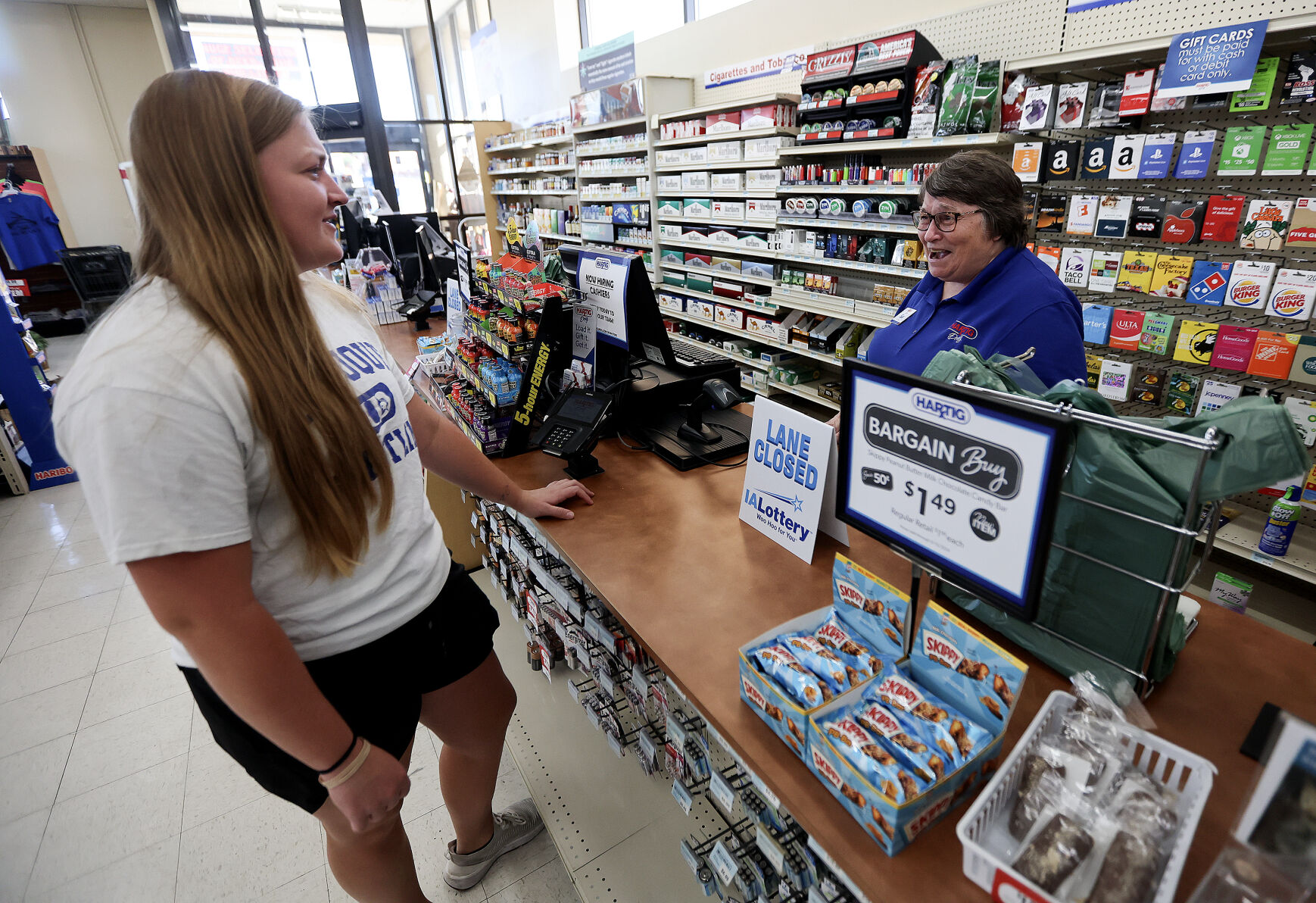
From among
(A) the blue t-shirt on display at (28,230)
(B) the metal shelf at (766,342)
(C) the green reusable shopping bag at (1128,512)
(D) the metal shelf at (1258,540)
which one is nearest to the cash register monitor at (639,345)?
(C) the green reusable shopping bag at (1128,512)

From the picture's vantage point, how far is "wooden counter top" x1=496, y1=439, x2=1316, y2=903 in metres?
0.78

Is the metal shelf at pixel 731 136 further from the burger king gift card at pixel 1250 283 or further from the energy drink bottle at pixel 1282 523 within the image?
the energy drink bottle at pixel 1282 523

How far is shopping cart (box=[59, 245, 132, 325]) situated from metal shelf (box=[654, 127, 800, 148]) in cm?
1005

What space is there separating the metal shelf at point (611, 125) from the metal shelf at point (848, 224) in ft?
6.22

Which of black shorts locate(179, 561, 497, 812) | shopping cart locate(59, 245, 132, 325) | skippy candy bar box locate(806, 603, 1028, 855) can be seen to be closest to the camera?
skippy candy bar box locate(806, 603, 1028, 855)

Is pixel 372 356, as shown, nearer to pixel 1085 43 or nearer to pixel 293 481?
pixel 293 481

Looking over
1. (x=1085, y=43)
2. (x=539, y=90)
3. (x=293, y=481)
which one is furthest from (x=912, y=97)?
(x=539, y=90)

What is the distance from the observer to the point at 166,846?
2.09 metres

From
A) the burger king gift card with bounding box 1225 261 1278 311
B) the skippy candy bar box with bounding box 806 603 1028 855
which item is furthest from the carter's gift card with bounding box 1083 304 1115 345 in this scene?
the skippy candy bar box with bounding box 806 603 1028 855

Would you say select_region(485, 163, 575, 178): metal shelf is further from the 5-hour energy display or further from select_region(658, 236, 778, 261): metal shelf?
the 5-hour energy display

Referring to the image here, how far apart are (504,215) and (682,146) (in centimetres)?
475

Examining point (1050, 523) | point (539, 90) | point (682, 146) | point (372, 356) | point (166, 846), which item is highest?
point (539, 90)

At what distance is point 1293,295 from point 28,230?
46.6 ft

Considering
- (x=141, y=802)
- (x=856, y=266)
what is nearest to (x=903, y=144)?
(x=856, y=266)
